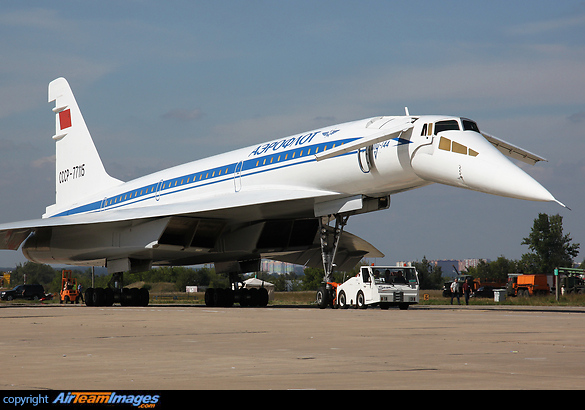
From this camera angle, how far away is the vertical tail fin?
24812 millimetres

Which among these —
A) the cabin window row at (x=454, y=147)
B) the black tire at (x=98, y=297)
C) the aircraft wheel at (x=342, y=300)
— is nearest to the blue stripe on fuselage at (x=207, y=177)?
the cabin window row at (x=454, y=147)

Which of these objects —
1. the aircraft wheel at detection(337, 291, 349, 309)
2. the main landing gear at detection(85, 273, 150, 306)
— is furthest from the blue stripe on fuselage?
the aircraft wheel at detection(337, 291, 349, 309)

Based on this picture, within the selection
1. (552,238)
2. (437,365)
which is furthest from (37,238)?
(552,238)

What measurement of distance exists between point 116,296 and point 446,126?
11.0 metres

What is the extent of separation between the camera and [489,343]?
745 cm

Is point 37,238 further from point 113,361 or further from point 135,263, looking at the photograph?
point 113,361

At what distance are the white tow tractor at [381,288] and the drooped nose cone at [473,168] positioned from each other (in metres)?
2.61

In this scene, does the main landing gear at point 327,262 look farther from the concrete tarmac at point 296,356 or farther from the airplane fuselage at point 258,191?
the concrete tarmac at point 296,356

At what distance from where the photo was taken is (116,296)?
2106 centimetres

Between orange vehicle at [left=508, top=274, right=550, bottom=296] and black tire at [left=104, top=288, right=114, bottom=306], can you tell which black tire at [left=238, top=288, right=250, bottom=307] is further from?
orange vehicle at [left=508, top=274, right=550, bottom=296]

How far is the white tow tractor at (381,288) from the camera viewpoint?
16.0m

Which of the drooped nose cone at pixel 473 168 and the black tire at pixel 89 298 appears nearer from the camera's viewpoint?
the drooped nose cone at pixel 473 168
